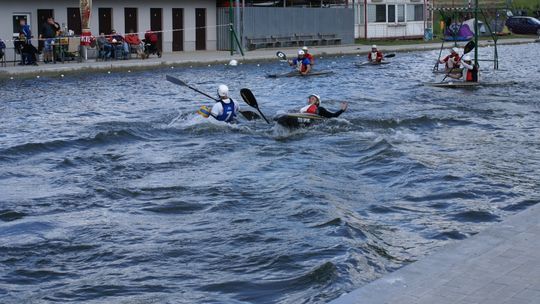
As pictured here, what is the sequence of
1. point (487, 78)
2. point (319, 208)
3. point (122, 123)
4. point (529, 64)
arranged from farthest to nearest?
1. point (529, 64)
2. point (487, 78)
3. point (122, 123)
4. point (319, 208)

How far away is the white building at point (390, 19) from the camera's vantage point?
191ft

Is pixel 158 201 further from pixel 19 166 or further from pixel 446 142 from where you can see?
pixel 446 142

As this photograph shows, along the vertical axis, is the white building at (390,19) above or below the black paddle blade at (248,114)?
above

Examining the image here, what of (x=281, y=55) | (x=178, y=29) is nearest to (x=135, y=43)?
(x=178, y=29)

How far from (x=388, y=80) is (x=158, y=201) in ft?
71.3

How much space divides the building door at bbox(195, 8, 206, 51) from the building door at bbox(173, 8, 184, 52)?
0.97 metres

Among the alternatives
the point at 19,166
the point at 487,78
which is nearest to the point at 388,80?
the point at 487,78

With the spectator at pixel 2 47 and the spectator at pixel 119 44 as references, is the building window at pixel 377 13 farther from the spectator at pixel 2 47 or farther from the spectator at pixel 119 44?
the spectator at pixel 2 47

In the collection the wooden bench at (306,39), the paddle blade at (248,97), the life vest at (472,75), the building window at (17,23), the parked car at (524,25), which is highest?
the parked car at (524,25)

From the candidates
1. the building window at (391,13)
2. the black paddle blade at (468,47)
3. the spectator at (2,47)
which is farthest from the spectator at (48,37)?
the building window at (391,13)

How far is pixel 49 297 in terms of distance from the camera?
10.4 metres

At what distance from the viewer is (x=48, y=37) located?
3675 cm

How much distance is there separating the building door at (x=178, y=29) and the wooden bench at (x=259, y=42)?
3.51 meters

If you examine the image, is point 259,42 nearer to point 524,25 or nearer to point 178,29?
point 178,29
